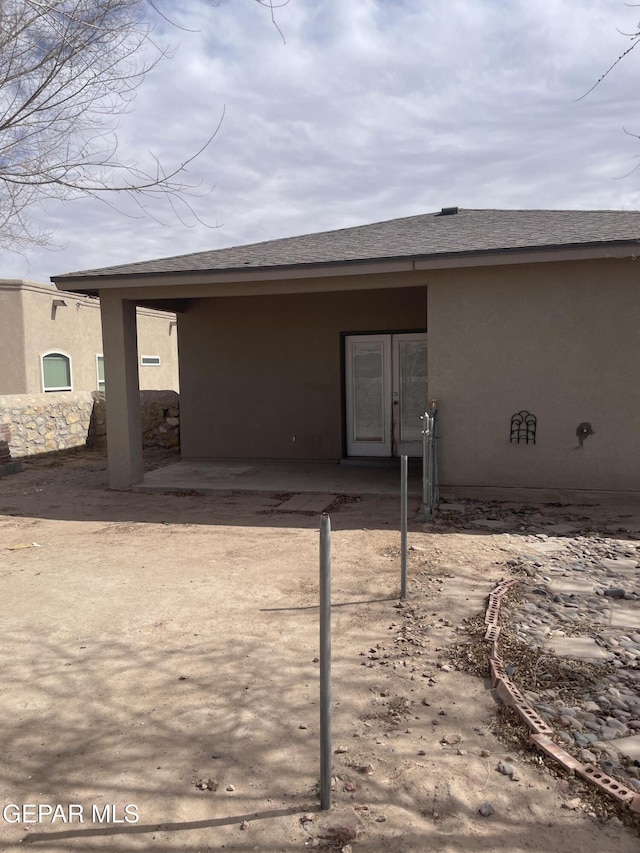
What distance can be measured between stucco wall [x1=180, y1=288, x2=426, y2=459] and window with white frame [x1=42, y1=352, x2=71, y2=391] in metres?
9.22

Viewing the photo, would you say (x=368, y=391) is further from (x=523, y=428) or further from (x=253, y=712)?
(x=253, y=712)

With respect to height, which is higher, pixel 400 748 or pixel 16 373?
pixel 16 373

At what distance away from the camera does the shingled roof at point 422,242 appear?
7734 millimetres

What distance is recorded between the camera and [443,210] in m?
A: 12.3

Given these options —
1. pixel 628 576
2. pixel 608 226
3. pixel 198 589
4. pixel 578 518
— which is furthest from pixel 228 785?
pixel 608 226

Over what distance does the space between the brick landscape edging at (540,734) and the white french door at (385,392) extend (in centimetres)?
729

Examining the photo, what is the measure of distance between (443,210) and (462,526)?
24.3ft

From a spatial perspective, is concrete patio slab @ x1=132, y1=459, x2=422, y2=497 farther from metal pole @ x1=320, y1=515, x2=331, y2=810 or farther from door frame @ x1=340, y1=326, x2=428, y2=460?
metal pole @ x1=320, y1=515, x2=331, y2=810

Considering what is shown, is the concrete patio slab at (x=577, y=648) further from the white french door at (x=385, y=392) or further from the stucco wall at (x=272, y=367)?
the stucco wall at (x=272, y=367)

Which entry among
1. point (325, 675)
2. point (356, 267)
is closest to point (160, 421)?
point (356, 267)

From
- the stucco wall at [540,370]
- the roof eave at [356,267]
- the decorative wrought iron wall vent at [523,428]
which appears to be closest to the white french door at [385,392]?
the stucco wall at [540,370]

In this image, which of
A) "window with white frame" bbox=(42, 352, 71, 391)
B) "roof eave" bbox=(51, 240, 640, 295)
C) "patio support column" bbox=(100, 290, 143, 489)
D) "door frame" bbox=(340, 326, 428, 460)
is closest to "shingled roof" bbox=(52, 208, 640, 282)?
"roof eave" bbox=(51, 240, 640, 295)

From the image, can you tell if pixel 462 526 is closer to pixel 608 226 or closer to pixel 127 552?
pixel 127 552

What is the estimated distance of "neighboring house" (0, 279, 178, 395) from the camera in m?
18.8
